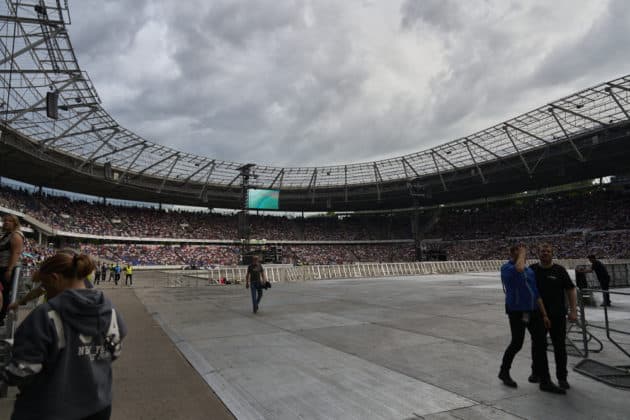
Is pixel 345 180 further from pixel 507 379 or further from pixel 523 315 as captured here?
pixel 507 379

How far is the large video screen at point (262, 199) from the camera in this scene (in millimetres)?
56844

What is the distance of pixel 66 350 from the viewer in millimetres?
2039

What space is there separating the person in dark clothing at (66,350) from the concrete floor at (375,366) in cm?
194

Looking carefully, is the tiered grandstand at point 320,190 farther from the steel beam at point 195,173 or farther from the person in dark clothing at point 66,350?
the person in dark clothing at point 66,350

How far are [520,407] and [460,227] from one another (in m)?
63.1

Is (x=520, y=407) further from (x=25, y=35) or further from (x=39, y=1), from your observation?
(x=25, y=35)

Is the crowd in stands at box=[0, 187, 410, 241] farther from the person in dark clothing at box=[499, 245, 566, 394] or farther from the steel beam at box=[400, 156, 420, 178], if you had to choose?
the person in dark clothing at box=[499, 245, 566, 394]

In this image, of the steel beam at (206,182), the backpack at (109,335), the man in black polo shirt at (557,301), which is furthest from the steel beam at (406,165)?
the backpack at (109,335)

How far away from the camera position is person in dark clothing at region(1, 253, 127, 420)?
1915 millimetres

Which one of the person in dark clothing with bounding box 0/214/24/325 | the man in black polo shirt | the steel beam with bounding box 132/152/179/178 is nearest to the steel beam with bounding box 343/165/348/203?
the steel beam with bounding box 132/152/179/178

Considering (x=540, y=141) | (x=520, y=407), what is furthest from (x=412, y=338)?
(x=540, y=141)

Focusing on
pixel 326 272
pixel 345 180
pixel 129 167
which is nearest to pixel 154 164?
A: pixel 129 167

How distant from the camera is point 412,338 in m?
6.90

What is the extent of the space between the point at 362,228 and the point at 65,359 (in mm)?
67997
